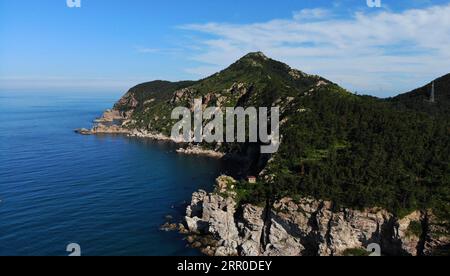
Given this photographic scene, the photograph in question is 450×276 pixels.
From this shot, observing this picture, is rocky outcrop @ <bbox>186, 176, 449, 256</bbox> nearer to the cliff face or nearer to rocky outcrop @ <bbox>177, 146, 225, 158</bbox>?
the cliff face

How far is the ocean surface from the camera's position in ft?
266

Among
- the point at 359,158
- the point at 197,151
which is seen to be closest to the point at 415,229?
the point at 359,158

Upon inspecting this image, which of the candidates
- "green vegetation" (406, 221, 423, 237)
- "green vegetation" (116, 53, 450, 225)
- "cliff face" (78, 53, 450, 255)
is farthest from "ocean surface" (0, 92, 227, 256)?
"green vegetation" (406, 221, 423, 237)

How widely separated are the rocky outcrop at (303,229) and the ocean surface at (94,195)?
8.90 metres

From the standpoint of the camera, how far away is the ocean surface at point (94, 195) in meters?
81.1

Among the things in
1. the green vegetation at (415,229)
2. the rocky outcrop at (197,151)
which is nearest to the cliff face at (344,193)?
the green vegetation at (415,229)

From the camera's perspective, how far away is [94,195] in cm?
10962

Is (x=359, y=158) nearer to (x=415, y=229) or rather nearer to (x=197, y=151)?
(x=415, y=229)

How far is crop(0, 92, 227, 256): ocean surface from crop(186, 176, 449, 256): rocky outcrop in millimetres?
8896

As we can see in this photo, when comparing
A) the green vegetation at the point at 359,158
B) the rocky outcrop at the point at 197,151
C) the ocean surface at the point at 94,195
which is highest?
the green vegetation at the point at 359,158

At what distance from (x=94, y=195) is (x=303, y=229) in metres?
59.6

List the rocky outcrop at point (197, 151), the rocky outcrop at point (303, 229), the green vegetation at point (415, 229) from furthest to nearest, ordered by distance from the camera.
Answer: the rocky outcrop at point (197, 151)
the rocky outcrop at point (303, 229)
the green vegetation at point (415, 229)

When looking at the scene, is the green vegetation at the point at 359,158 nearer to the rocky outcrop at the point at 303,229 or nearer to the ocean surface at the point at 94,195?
the rocky outcrop at the point at 303,229

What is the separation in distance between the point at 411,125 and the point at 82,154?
120133 mm
